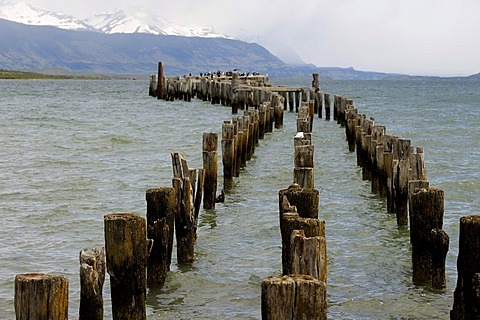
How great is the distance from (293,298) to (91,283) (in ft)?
7.94

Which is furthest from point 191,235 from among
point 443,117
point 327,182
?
point 443,117

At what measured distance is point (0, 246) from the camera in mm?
12562

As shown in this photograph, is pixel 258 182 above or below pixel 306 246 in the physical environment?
below

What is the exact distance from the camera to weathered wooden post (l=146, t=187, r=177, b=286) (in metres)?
9.69

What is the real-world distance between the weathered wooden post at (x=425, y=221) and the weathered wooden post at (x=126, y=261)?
11.1 feet

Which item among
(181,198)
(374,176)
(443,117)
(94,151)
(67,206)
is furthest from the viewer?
(443,117)

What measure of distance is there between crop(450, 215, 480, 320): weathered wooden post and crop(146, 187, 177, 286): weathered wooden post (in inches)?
134

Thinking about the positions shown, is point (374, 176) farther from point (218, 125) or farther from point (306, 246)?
point (218, 125)

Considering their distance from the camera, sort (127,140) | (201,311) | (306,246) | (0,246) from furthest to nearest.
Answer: (127,140), (0,246), (201,311), (306,246)

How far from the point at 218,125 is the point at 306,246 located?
31327 millimetres

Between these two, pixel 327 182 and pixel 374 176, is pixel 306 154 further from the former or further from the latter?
pixel 327 182

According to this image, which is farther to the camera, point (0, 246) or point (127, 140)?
point (127, 140)

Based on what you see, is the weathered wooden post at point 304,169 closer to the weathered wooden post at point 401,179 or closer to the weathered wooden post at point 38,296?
the weathered wooden post at point 401,179

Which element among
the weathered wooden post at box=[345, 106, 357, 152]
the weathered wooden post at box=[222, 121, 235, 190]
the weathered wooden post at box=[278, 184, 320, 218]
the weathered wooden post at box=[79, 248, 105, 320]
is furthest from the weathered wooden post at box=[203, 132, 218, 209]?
the weathered wooden post at box=[345, 106, 357, 152]
